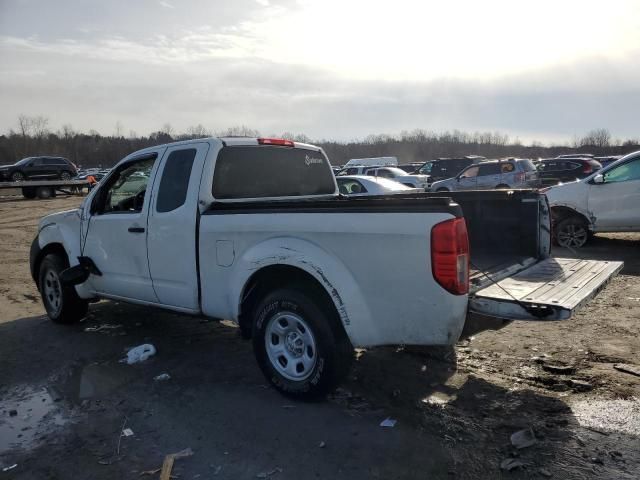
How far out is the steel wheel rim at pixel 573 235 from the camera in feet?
32.6

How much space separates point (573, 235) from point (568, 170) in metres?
14.5

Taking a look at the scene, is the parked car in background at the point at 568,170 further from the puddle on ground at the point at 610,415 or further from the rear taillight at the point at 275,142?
the puddle on ground at the point at 610,415

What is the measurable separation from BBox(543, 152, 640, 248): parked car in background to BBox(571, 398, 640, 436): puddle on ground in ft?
21.2

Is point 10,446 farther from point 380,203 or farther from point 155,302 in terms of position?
point 380,203

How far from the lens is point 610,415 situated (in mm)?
3578

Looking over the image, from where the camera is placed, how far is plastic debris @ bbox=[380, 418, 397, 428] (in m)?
3.59

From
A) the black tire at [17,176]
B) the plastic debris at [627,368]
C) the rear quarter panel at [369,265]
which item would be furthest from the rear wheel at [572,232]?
the black tire at [17,176]

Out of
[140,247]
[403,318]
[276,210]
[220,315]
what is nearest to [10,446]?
[220,315]

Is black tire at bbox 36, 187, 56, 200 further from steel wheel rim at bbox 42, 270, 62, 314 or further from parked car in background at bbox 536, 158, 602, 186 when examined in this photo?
steel wheel rim at bbox 42, 270, 62, 314

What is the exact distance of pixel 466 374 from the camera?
4.40 meters

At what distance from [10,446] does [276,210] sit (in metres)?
2.45

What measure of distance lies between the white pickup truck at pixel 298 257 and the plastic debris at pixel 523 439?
73 cm

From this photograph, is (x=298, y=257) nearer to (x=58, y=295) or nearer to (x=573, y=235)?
(x=58, y=295)

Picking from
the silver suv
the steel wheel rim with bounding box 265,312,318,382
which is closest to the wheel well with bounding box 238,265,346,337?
the steel wheel rim with bounding box 265,312,318,382
